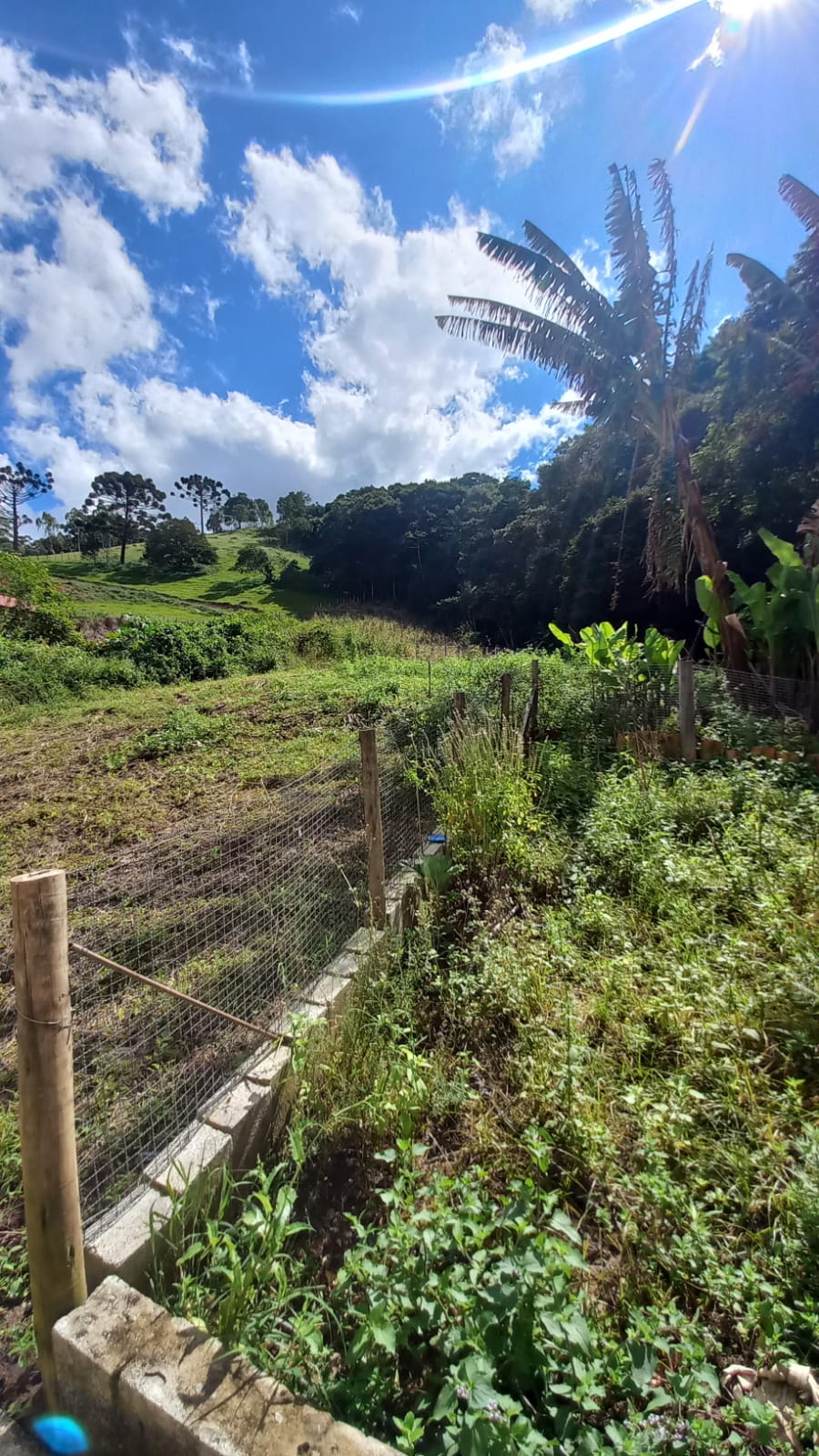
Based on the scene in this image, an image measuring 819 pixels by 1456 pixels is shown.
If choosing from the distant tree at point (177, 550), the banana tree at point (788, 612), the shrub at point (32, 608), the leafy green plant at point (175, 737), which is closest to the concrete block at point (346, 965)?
the leafy green plant at point (175, 737)

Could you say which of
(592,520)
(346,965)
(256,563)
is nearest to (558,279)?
(346,965)

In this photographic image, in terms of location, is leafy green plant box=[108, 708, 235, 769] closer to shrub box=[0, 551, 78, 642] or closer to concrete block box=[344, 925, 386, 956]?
concrete block box=[344, 925, 386, 956]

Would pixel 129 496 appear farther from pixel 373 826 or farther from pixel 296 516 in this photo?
pixel 373 826

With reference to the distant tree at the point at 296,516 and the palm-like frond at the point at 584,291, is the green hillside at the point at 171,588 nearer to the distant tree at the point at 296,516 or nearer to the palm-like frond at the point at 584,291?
the distant tree at the point at 296,516

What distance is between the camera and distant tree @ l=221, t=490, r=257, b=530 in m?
70.8

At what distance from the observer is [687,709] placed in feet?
15.7

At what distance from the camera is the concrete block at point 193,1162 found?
1579mm

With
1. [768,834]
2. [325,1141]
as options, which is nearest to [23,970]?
[325,1141]

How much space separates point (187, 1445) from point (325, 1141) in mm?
848

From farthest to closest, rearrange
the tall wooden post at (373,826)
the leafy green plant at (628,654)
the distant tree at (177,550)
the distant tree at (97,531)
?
the distant tree at (97,531), the distant tree at (177,550), the leafy green plant at (628,654), the tall wooden post at (373,826)

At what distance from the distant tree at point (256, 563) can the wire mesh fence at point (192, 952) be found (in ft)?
126

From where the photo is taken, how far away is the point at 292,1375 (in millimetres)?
1175

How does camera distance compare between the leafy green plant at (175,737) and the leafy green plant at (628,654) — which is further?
the leafy green plant at (175,737)

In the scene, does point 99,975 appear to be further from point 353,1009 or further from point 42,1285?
point 42,1285
